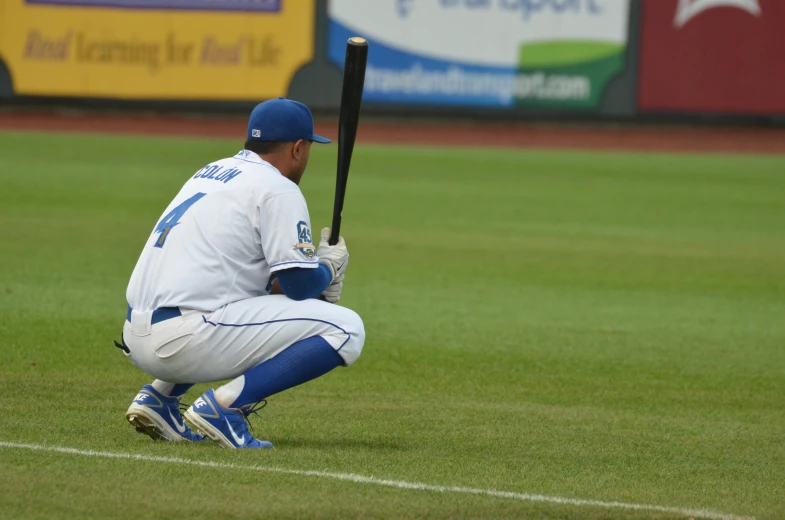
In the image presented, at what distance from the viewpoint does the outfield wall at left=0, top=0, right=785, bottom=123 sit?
88.9 ft

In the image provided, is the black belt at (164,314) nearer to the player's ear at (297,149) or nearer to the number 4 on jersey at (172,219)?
the number 4 on jersey at (172,219)

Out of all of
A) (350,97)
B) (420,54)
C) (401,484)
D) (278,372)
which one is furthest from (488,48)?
(401,484)

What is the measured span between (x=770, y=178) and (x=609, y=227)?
23.0 ft

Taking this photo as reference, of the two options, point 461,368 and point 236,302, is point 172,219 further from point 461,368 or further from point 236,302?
point 461,368

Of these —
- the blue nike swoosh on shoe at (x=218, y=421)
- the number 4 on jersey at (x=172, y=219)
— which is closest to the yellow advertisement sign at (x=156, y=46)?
the number 4 on jersey at (x=172, y=219)

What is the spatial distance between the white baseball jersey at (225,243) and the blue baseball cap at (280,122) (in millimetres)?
172

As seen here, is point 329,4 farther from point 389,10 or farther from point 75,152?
point 75,152

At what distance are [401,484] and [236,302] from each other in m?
1.09

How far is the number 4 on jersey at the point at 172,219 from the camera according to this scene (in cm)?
533

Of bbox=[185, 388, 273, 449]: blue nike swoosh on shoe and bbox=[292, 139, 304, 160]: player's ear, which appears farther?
bbox=[292, 139, 304, 160]: player's ear

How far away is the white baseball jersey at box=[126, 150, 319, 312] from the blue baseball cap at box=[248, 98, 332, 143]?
0.17m

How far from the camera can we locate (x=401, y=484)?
484 cm

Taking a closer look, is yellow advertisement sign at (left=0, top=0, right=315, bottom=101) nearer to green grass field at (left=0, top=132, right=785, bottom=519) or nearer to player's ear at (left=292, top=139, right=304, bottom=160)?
green grass field at (left=0, top=132, right=785, bottom=519)

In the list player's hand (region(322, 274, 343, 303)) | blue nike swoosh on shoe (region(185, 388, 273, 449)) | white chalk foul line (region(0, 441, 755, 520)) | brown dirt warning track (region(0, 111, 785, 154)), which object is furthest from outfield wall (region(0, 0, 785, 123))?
white chalk foul line (region(0, 441, 755, 520))
